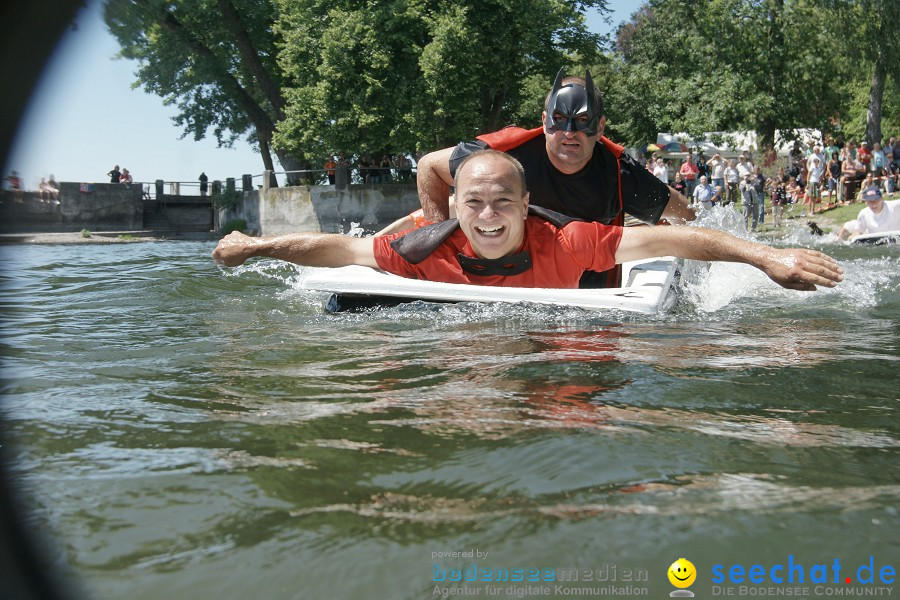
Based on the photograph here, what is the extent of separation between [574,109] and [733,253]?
84.1 inches

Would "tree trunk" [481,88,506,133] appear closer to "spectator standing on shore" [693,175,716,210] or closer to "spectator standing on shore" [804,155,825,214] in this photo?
"spectator standing on shore" [693,175,716,210]

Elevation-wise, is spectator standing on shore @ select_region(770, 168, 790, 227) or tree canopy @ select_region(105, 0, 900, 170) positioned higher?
tree canopy @ select_region(105, 0, 900, 170)

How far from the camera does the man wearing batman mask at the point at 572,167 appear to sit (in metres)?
6.48

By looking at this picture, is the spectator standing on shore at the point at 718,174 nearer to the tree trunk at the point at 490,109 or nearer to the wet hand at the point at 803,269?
the tree trunk at the point at 490,109

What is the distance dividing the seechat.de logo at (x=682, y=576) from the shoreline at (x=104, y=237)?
1194 inches

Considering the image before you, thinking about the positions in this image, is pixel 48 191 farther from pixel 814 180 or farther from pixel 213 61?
pixel 814 180

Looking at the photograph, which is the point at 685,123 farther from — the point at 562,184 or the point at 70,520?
the point at 70,520

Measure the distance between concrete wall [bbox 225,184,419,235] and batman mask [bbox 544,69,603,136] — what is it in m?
23.6

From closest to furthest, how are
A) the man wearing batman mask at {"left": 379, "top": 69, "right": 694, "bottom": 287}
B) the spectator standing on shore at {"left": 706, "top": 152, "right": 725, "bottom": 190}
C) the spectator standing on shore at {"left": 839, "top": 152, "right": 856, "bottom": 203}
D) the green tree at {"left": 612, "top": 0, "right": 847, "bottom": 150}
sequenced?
the man wearing batman mask at {"left": 379, "top": 69, "right": 694, "bottom": 287}
the spectator standing on shore at {"left": 839, "top": 152, "right": 856, "bottom": 203}
the spectator standing on shore at {"left": 706, "top": 152, "right": 725, "bottom": 190}
the green tree at {"left": 612, "top": 0, "right": 847, "bottom": 150}

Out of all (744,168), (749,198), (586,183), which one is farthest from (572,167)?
(744,168)

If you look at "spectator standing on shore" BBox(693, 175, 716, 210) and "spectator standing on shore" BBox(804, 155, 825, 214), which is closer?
"spectator standing on shore" BBox(693, 175, 716, 210)

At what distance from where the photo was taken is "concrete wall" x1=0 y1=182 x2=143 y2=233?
35.0 m

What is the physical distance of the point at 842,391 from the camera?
344 cm

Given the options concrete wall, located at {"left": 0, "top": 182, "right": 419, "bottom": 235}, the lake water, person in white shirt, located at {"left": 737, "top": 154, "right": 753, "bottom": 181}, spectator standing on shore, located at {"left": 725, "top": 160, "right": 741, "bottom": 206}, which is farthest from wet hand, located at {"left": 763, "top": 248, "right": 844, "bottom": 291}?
concrete wall, located at {"left": 0, "top": 182, "right": 419, "bottom": 235}
